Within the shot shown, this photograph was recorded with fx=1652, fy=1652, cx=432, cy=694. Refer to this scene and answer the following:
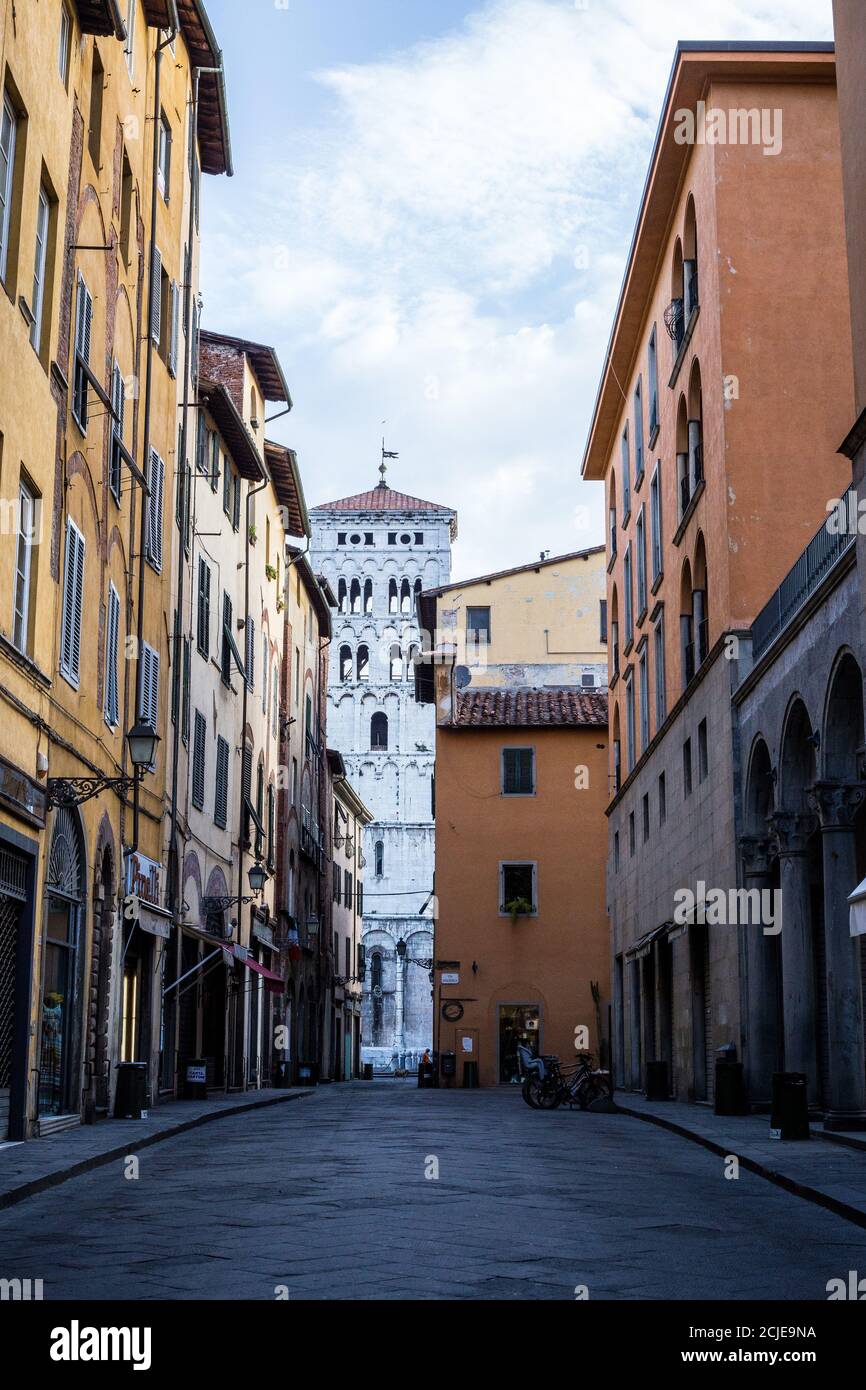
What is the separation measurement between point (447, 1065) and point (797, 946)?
23382 mm

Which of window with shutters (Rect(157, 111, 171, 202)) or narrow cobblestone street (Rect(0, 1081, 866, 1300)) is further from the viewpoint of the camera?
window with shutters (Rect(157, 111, 171, 202))

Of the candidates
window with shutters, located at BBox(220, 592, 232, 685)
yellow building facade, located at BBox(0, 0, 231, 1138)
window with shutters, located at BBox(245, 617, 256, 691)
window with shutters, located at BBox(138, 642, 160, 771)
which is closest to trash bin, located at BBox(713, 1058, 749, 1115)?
yellow building facade, located at BBox(0, 0, 231, 1138)

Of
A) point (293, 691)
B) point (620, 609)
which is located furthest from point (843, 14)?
point (293, 691)

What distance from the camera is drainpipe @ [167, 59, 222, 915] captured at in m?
28.0

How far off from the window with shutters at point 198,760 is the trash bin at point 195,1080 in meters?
4.73

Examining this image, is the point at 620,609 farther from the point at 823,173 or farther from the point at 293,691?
the point at 823,173

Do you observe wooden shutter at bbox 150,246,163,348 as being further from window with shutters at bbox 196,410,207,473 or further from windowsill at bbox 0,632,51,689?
windowsill at bbox 0,632,51,689

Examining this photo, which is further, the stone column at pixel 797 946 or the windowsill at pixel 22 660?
the stone column at pixel 797 946

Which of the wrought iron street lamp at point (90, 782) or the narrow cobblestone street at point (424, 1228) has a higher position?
the wrought iron street lamp at point (90, 782)

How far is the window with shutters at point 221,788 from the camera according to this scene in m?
33.6

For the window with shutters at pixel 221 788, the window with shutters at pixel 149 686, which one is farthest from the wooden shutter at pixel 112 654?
the window with shutters at pixel 221 788

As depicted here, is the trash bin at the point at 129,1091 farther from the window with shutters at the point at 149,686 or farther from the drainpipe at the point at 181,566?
the drainpipe at the point at 181,566

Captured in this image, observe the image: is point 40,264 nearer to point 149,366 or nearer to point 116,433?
point 116,433

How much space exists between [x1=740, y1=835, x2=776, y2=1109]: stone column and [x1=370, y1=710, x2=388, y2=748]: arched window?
77033 millimetres
